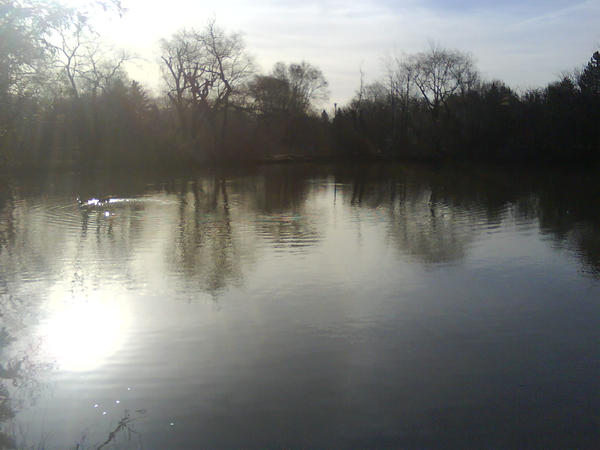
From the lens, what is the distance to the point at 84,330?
7852mm

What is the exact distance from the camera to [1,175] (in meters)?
40.8

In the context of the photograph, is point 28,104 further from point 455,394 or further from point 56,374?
point 455,394

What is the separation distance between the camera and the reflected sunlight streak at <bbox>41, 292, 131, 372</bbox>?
686 cm

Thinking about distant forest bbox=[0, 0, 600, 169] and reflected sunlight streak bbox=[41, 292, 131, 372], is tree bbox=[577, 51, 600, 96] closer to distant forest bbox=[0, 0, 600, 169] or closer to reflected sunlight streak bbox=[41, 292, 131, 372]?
distant forest bbox=[0, 0, 600, 169]

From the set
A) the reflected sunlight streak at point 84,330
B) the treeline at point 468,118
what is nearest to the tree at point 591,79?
the treeline at point 468,118

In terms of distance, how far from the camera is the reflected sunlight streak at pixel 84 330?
686 centimetres

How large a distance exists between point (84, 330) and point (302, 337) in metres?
2.72

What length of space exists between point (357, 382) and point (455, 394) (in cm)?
94

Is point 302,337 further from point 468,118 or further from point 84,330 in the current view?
point 468,118

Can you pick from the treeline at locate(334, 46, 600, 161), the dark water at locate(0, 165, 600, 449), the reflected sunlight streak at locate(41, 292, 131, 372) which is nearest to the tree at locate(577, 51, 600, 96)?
the treeline at locate(334, 46, 600, 161)

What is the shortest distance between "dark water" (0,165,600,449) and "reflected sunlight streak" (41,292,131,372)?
0.03m

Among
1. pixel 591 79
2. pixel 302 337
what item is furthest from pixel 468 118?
pixel 302 337

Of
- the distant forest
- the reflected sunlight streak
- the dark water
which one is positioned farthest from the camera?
the distant forest

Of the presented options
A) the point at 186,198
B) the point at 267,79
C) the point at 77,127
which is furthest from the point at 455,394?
the point at 267,79
